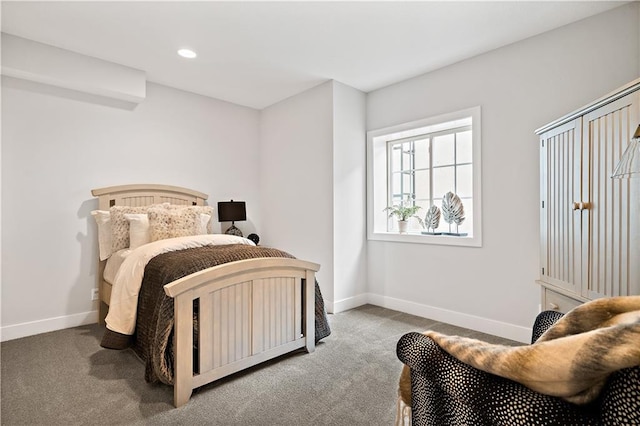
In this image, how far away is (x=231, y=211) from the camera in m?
4.12

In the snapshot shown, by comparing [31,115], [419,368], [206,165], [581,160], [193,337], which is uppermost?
[31,115]

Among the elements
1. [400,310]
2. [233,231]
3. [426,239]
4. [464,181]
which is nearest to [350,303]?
[400,310]

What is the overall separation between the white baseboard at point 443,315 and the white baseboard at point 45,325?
246 cm

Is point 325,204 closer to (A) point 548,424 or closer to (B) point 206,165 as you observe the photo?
(B) point 206,165

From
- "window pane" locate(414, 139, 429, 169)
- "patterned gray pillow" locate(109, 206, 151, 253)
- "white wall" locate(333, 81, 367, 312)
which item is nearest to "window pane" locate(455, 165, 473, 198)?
"window pane" locate(414, 139, 429, 169)

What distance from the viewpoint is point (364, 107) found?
398cm

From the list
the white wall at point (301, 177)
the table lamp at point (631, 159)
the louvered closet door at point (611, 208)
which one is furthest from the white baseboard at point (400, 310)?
the table lamp at point (631, 159)

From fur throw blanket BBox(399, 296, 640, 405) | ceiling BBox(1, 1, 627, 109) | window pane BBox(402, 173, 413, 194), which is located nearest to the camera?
fur throw blanket BBox(399, 296, 640, 405)

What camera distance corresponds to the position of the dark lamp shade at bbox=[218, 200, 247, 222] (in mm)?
4074

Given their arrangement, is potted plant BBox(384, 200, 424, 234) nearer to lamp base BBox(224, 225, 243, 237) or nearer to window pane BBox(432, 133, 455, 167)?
window pane BBox(432, 133, 455, 167)

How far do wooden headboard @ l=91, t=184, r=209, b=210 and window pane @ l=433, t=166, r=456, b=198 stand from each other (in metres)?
2.70

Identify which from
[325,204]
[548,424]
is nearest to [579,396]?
[548,424]

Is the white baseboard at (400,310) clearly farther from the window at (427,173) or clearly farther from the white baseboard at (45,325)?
the window at (427,173)

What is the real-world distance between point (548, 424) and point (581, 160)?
5.39 ft
